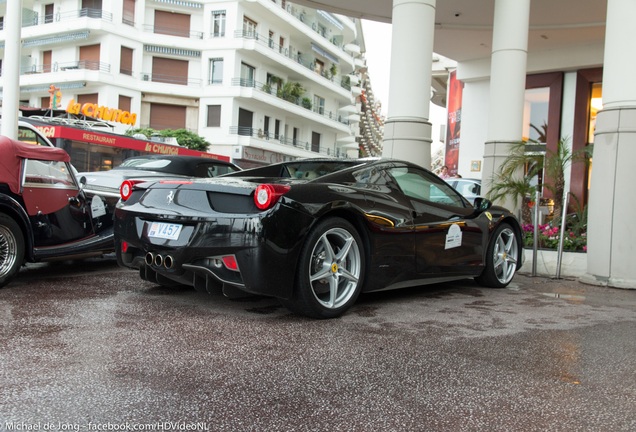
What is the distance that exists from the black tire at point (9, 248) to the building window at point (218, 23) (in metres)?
36.6

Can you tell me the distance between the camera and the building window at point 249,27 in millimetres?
39047

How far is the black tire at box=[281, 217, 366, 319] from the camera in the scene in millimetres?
3648

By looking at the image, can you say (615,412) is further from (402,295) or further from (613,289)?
(613,289)

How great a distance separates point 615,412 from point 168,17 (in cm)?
4117

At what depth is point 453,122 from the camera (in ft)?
88.3

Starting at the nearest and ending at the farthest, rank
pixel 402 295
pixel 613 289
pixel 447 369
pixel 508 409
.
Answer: pixel 508 409 < pixel 447 369 < pixel 402 295 < pixel 613 289

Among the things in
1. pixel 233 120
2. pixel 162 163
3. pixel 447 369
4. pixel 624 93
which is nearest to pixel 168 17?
pixel 233 120

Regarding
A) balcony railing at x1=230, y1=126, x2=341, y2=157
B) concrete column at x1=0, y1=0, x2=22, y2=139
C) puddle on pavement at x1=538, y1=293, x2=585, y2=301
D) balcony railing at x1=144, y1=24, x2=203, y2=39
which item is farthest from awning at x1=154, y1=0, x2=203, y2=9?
puddle on pavement at x1=538, y1=293, x2=585, y2=301

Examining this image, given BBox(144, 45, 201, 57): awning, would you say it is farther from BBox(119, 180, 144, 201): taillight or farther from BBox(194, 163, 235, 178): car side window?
BBox(119, 180, 144, 201): taillight

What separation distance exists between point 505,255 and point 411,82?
3.33 meters

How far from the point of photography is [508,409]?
2316 mm

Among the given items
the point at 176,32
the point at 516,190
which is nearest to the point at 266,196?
the point at 516,190

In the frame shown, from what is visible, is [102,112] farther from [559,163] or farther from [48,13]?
[559,163]

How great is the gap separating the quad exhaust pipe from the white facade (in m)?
33.7
